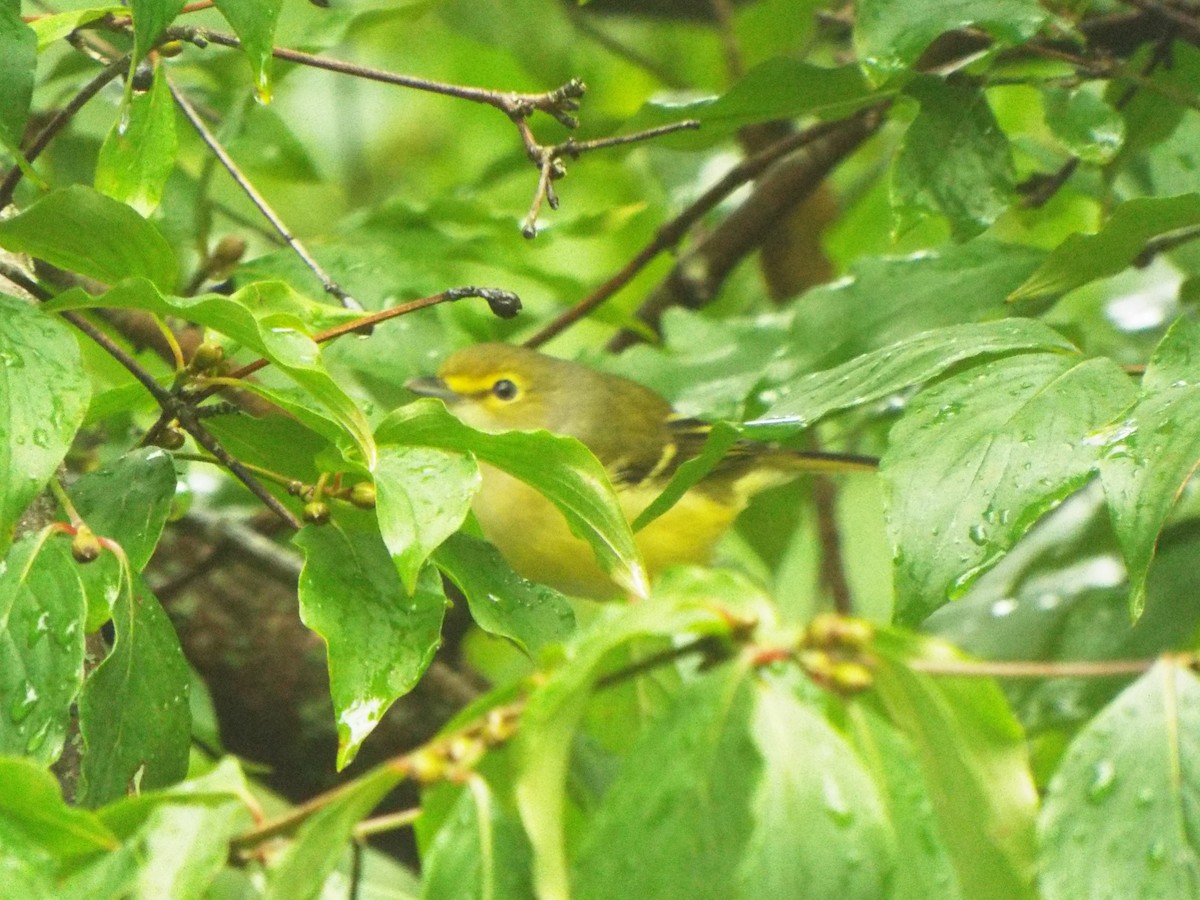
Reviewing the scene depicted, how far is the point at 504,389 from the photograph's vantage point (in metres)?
4.14

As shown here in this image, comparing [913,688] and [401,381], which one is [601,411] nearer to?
[401,381]

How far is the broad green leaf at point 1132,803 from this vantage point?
122 centimetres

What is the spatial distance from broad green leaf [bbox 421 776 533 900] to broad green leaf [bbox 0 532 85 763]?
1.75 ft

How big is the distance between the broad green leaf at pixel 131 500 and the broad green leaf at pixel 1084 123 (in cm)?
152

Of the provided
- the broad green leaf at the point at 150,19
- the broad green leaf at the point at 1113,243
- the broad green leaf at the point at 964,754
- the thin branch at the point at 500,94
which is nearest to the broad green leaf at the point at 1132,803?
the broad green leaf at the point at 964,754

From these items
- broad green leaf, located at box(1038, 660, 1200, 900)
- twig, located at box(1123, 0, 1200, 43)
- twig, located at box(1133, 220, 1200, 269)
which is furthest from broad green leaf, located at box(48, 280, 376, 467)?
twig, located at box(1123, 0, 1200, 43)

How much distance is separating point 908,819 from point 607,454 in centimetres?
282

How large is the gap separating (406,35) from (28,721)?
4534mm

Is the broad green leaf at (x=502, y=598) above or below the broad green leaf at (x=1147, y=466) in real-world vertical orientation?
below

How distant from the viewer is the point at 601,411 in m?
4.18

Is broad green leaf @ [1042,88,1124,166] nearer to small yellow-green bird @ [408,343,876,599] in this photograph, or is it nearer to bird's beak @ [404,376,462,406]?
small yellow-green bird @ [408,343,876,599]

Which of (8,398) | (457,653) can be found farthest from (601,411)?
(8,398)

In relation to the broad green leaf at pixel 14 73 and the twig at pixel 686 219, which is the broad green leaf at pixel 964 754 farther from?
the twig at pixel 686 219

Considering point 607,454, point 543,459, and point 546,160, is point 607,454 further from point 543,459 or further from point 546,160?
point 543,459
